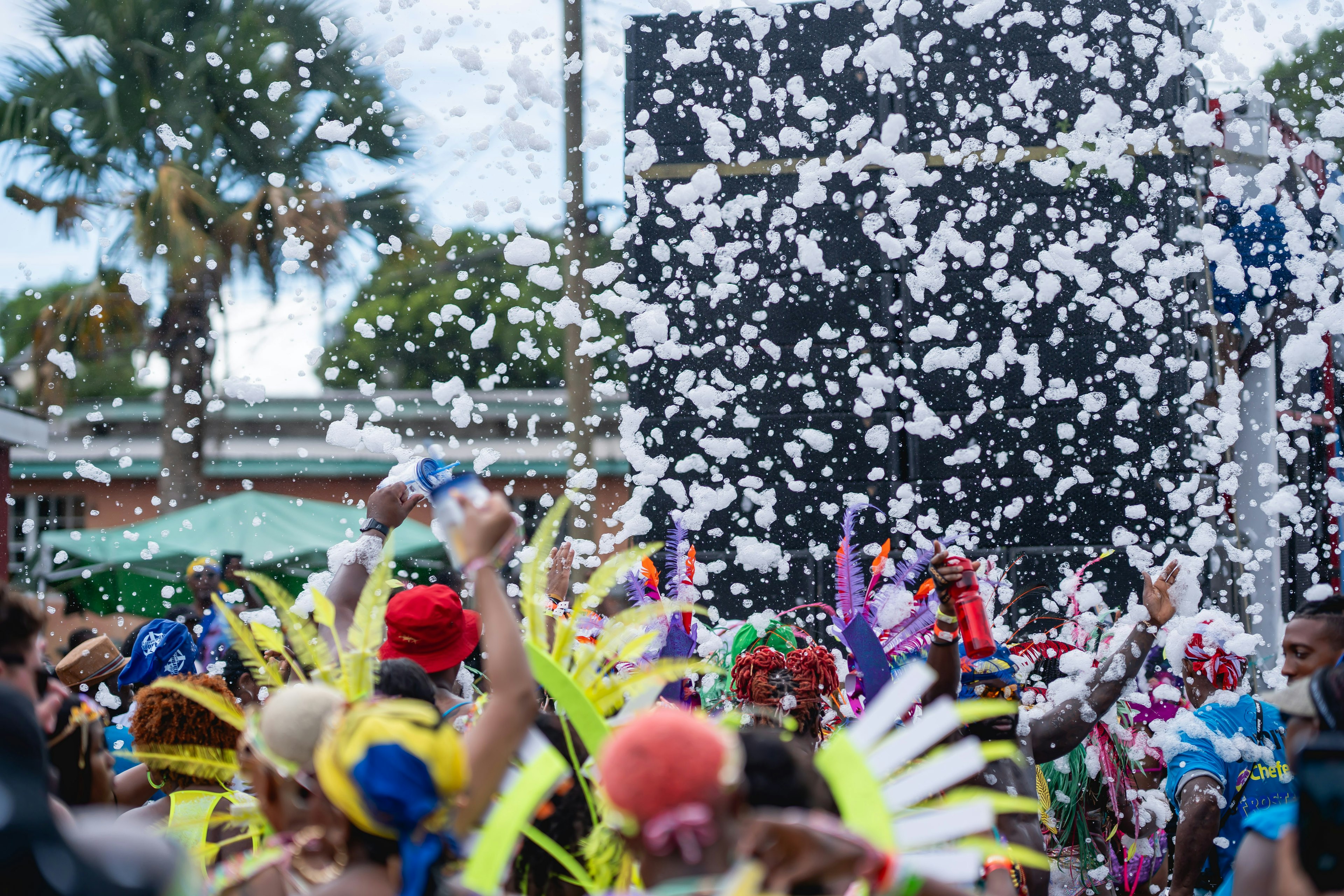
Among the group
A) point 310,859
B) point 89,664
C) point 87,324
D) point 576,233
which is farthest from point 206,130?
point 310,859

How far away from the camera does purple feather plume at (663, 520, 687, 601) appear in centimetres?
445

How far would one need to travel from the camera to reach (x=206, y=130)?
11.5m

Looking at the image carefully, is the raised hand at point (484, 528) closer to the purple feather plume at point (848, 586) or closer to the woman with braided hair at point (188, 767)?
the woman with braided hair at point (188, 767)

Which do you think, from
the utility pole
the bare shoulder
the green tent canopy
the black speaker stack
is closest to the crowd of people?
the bare shoulder

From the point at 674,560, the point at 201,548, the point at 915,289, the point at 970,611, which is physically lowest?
the point at 201,548

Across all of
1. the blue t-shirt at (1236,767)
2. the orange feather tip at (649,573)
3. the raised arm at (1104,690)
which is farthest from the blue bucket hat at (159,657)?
the blue t-shirt at (1236,767)

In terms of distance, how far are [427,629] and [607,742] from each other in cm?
158

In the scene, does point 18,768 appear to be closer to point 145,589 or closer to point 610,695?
point 610,695

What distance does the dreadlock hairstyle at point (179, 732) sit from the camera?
270 cm

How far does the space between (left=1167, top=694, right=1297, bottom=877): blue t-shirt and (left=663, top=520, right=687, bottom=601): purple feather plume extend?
5.25 ft

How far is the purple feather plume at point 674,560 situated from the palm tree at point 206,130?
675 cm

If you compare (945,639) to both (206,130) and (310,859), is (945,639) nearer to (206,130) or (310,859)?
(310,859)

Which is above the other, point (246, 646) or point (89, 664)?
point (246, 646)

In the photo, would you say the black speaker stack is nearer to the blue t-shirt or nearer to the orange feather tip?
the orange feather tip
